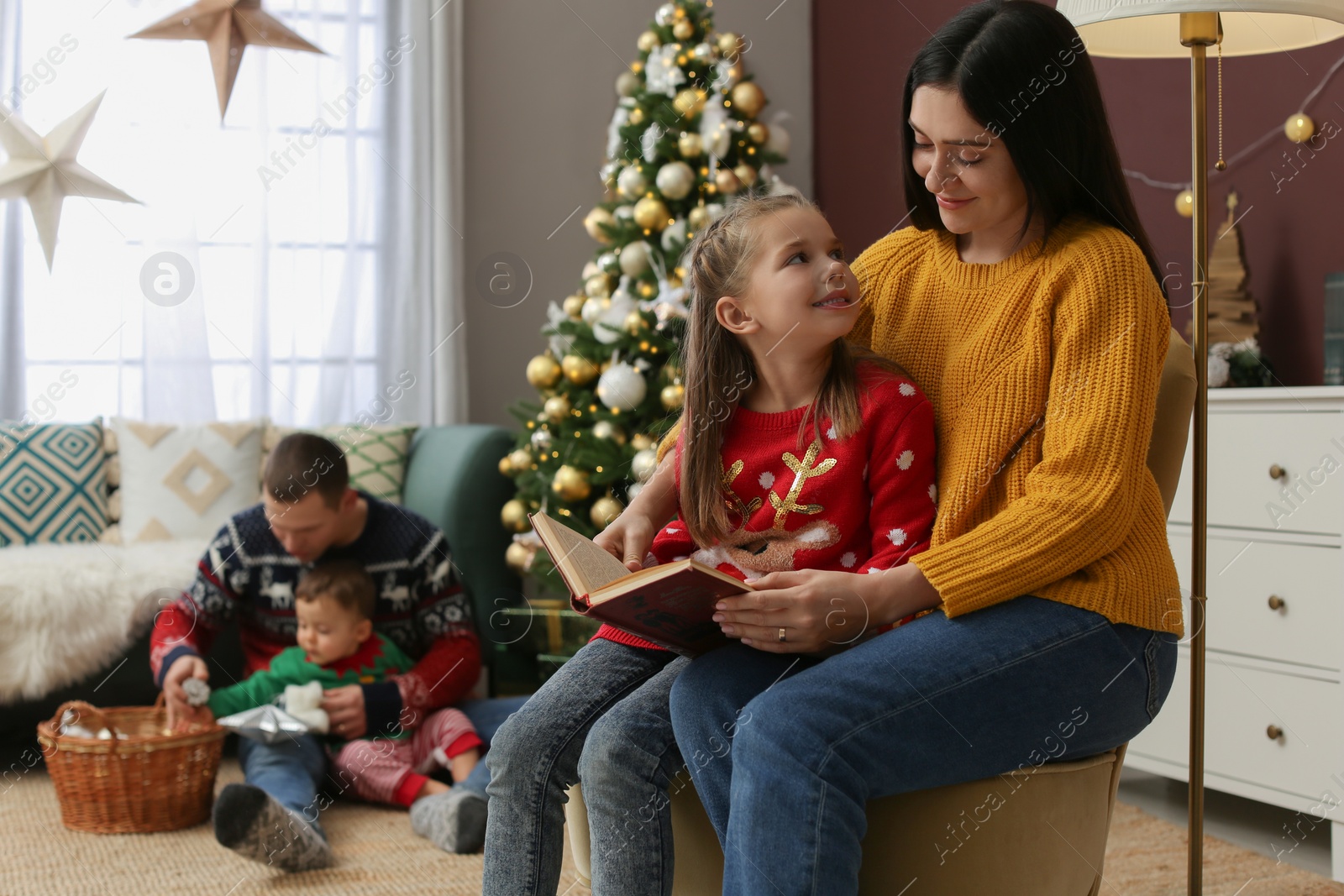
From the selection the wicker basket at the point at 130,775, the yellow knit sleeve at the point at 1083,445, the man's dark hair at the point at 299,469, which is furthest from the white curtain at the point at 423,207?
the yellow knit sleeve at the point at 1083,445

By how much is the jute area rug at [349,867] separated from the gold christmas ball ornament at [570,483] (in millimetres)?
942

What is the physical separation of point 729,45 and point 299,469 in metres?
1.60

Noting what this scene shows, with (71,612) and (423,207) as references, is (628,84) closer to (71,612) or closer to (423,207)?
(423,207)

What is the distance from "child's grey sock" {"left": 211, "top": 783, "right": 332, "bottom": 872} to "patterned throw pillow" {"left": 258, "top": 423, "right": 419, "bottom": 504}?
134cm

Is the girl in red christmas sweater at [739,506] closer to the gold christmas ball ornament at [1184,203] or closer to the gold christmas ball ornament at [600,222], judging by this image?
the gold christmas ball ornament at [1184,203]

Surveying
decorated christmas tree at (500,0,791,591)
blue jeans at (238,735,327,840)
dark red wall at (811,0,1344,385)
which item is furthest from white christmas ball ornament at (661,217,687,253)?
blue jeans at (238,735,327,840)

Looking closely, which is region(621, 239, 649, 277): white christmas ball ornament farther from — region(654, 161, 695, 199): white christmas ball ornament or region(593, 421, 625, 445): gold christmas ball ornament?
region(593, 421, 625, 445): gold christmas ball ornament

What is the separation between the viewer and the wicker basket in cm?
197

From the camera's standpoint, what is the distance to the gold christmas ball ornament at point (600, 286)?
9.99 ft

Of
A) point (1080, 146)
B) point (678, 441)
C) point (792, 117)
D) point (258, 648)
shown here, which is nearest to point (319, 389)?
point (258, 648)

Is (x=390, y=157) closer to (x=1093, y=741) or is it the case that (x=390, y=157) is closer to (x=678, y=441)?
(x=678, y=441)

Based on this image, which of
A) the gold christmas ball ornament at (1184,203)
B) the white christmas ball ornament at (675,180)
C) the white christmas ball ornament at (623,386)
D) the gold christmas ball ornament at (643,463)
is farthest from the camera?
the white christmas ball ornament at (675,180)

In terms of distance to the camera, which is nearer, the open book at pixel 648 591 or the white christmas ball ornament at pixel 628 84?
the open book at pixel 648 591

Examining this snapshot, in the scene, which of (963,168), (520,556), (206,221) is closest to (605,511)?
(520,556)
